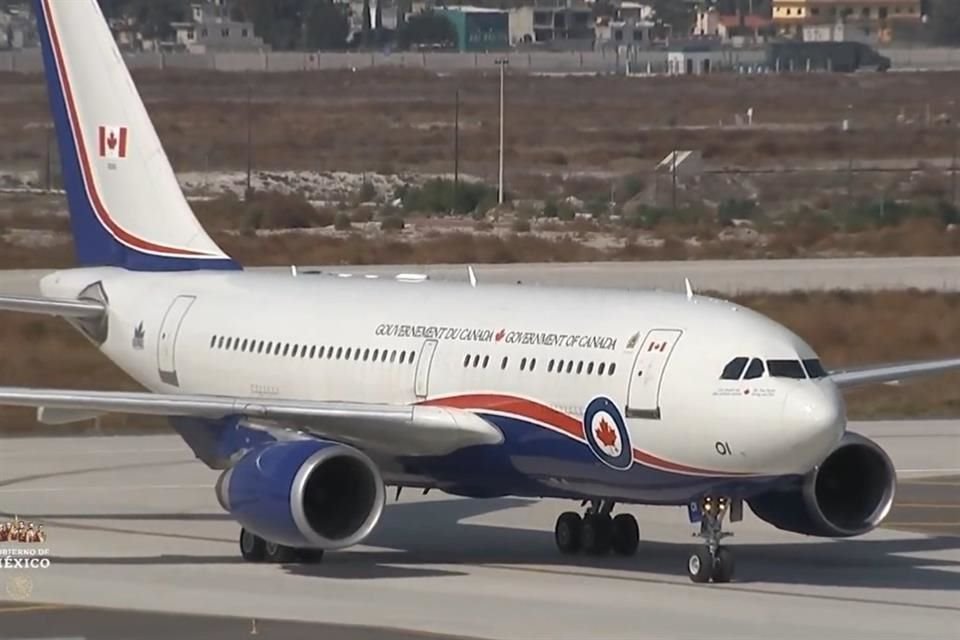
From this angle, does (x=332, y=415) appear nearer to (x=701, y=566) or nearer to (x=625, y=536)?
(x=625, y=536)

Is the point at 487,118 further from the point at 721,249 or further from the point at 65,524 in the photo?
the point at 65,524

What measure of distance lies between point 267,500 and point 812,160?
104m

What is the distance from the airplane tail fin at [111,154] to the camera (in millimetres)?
37719

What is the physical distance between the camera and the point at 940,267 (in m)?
74.2

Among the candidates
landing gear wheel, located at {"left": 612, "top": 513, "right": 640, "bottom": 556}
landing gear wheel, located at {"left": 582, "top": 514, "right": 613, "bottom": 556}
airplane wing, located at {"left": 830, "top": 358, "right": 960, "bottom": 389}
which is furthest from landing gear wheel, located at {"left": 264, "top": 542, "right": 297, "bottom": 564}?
airplane wing, located at {"left": 830, "top": 358, "right": 960, "bottom": 389}

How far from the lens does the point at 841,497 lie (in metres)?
30.8

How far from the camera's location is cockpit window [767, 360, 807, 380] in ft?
91.8

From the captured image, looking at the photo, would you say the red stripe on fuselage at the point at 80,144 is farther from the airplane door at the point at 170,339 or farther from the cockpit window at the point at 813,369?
the cockpit window at the point at 813,369

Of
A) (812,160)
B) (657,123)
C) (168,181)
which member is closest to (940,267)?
(168,181)

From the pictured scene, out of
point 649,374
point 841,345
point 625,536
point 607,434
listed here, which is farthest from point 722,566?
point 841,345

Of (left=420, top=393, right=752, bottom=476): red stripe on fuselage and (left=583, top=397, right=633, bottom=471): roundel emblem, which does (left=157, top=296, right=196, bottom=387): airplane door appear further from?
→ (left=583, top=397, right=633, bottom=471): roundel emblem

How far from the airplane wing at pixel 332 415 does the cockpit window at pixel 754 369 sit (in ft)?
12.2

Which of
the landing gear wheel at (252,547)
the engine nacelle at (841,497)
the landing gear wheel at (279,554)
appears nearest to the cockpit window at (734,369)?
the engine nacelle at (841,497)

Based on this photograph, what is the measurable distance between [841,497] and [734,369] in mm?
3594
